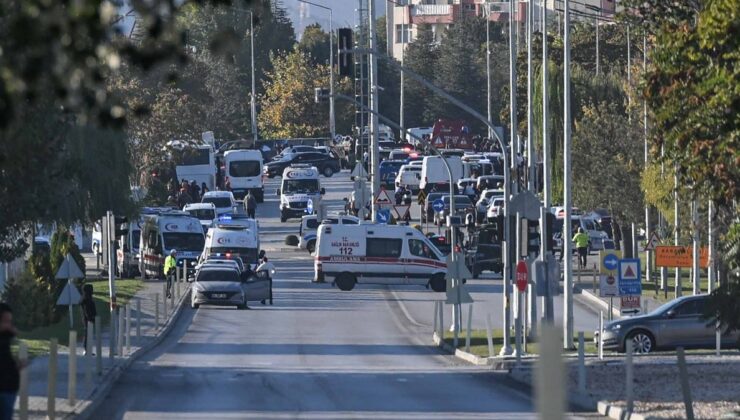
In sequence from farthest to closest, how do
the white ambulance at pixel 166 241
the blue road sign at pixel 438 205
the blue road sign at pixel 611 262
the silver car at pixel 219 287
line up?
the blue road sign at pixel 438 205
the white ambulance at pixel 166 241
the silver car at pixel 219 287
the blue road sign at pixel 611 262

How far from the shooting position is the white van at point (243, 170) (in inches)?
3605

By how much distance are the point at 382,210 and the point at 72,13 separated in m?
63.0

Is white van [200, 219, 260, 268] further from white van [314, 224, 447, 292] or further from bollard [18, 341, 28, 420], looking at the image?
bollard [18, 341, 28, 420]

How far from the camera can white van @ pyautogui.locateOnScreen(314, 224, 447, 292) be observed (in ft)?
178

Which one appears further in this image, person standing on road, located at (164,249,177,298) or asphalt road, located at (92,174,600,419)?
person standing on road, located at (164,249,177,298)

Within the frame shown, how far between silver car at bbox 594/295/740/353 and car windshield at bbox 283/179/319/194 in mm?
50496

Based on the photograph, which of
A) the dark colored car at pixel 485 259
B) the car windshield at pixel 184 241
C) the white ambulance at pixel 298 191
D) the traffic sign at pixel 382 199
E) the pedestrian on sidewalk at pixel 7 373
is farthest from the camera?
the white ambulance at pixel 298 191

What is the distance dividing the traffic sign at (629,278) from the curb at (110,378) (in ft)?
33.7

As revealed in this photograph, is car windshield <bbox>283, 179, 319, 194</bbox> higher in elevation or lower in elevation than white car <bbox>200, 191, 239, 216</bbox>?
higher

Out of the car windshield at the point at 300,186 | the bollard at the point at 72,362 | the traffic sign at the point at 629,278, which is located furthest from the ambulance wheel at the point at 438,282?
the bollard at the point at 72,362

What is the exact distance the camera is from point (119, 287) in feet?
180

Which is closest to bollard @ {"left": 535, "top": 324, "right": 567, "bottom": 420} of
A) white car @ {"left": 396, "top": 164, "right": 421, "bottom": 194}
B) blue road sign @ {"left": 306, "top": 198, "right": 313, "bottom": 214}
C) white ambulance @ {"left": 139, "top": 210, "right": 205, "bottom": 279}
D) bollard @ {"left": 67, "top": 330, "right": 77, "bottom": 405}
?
bollard @ {"left": 67, "top": 330, "right": 77, "bottom": 405}

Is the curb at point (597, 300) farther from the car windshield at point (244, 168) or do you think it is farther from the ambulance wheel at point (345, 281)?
the car windshield at point (244, 168)

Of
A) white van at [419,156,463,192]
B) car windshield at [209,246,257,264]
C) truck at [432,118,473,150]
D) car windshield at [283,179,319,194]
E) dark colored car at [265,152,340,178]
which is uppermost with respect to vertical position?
truck at [432,118,473,150]
